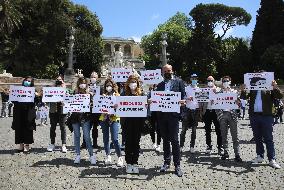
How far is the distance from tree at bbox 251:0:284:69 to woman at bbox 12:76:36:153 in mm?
46072

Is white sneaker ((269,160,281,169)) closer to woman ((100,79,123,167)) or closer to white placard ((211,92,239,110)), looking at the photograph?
white placard ((211,92,239,110))

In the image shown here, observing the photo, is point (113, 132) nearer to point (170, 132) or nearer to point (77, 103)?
point (77, 103)

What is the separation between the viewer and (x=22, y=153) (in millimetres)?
11906

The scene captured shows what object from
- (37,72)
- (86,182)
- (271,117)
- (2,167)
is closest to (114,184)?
(86,182)

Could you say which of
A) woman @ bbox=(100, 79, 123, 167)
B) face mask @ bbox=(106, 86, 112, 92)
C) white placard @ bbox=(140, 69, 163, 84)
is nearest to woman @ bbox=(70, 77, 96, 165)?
woman @ bbox=(100, 79, 123, 167)

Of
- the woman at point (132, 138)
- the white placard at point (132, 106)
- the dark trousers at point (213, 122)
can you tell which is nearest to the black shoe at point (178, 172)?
the woman at point (132, 138)

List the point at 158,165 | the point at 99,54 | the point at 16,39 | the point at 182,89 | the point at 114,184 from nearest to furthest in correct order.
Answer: the point at 114,184, the point at 182,89, the point at 158,165, the point at 16,39, the point at 99,54

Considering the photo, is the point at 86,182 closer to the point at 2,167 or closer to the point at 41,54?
the point at 2,167

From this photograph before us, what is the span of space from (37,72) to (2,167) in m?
46.6

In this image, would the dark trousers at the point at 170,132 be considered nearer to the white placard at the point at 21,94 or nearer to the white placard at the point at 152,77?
the white placard at the point at 21,94

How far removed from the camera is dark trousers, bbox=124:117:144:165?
9.39 meters

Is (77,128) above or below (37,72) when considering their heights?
below

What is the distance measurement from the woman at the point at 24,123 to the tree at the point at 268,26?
46072 millimetres

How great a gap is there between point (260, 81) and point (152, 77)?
478cm
